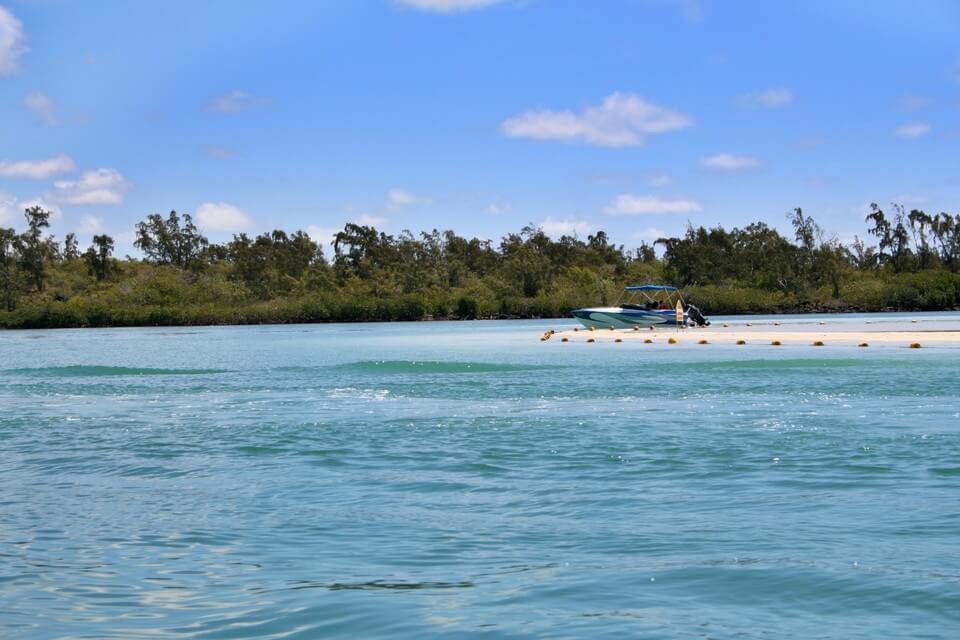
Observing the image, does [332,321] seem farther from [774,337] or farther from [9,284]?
[774,337]

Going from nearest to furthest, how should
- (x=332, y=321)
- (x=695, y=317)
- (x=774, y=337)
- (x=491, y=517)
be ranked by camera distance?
(x=491, y=517), (x=774, y=337), (x=695, y=317), (x=332, y=321)

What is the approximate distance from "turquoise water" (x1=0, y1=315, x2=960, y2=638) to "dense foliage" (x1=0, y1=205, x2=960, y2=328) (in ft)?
253

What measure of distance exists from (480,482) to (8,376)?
80.5ft

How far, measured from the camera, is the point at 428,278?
116 metres

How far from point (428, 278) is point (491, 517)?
→ 10701 cm

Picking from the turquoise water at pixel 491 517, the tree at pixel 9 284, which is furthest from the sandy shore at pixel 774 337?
the tree at pixel 9 284

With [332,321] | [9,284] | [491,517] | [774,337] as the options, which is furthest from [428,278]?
[491,517]

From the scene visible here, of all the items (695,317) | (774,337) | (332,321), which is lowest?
(774,337)

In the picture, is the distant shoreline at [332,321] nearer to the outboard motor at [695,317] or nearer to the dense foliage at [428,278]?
the dense foliage at [428,278]

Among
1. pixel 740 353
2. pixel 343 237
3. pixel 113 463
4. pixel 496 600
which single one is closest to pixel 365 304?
pixel 343 237

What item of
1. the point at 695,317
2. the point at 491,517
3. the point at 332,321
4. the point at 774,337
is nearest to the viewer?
the point at 491,517

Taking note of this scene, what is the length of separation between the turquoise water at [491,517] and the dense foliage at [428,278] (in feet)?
253

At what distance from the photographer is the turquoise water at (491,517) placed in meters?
6.77

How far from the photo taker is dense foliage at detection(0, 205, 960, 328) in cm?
10206
